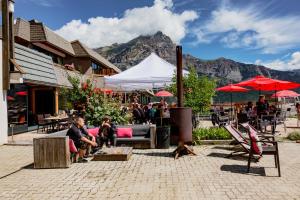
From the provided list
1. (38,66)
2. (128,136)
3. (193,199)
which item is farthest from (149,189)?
(38,66)

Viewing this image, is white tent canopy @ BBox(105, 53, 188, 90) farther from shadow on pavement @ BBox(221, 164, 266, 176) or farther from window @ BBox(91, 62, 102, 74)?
window @ BBox(91, 62, 102, 74)

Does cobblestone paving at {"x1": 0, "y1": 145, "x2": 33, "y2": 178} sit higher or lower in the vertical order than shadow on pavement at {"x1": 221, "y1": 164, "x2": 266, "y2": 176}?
higher

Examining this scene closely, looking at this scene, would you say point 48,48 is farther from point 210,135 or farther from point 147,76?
point 210,135

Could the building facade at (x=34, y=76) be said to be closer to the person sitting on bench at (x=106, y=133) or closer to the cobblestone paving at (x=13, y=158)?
the cobblestone paving at (x=13, y=158)

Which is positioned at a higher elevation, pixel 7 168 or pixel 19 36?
pixel 19 36

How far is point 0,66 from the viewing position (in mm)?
14148

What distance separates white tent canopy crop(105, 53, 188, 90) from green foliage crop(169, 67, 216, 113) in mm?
836

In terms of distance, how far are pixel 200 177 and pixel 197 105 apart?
1068 centimetres

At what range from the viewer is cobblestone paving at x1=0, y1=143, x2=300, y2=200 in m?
6.29

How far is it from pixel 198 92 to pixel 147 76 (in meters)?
3.54

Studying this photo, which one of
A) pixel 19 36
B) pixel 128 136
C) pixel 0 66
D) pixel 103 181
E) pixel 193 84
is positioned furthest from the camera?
pixel 19 36

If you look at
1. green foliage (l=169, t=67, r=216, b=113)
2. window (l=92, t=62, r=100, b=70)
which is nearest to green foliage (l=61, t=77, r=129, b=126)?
green foliage (l=169, t=67, r=216, b=113)

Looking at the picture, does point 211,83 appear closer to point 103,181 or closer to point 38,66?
point 38,66

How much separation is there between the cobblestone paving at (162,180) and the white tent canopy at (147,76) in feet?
23.4
